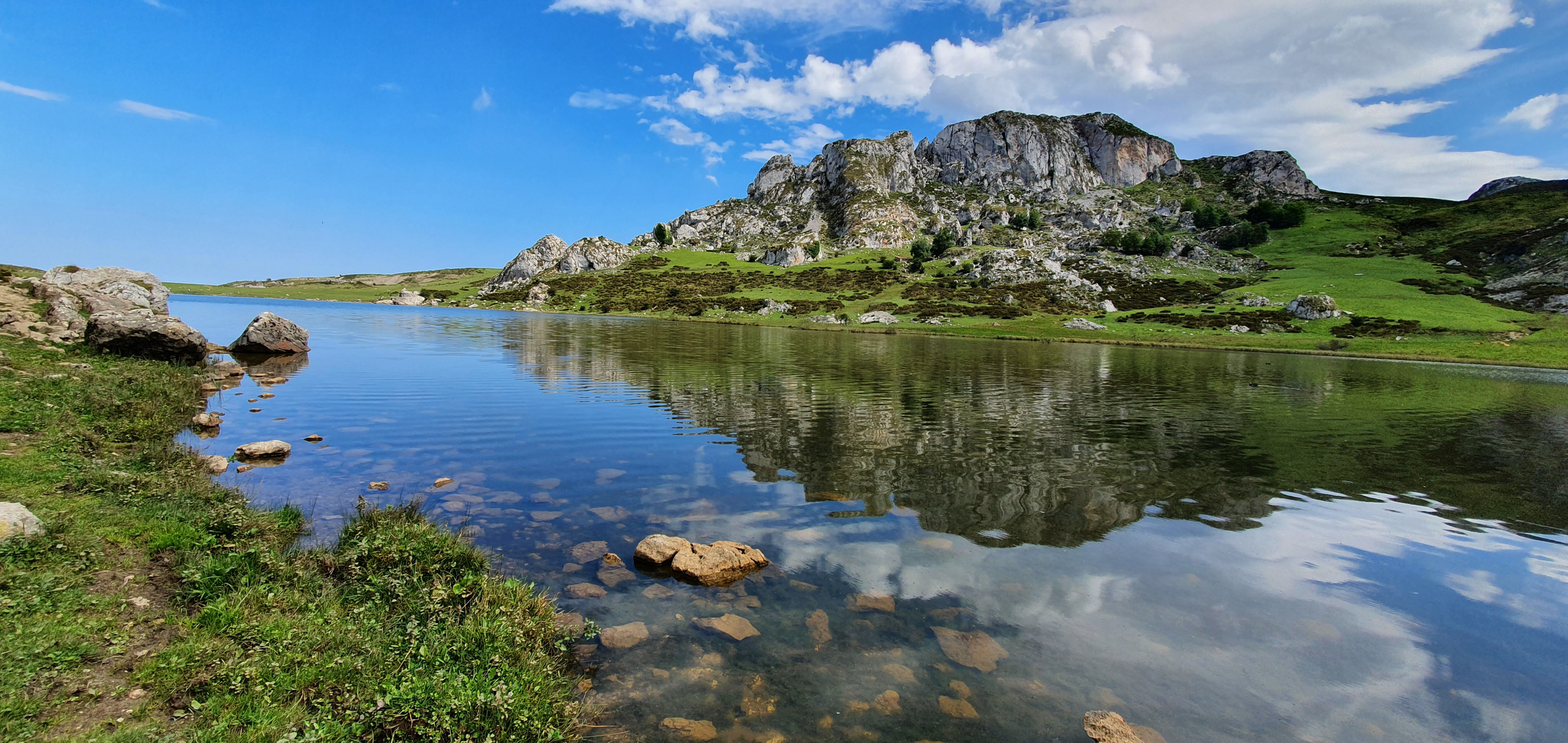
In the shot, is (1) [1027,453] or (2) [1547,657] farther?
(1) [1027,453]

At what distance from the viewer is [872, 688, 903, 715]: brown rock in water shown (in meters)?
8.75

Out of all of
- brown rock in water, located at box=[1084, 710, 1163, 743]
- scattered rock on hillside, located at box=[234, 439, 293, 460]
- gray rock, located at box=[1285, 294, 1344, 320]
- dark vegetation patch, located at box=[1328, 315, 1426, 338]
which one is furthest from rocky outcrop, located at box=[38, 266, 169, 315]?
gray rock, located at box=[1285, 294, 1344, 320]

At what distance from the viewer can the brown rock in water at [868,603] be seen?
1159 cm

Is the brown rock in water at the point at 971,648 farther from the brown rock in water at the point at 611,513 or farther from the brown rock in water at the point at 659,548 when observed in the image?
the brown rock in water at the point at 611,513

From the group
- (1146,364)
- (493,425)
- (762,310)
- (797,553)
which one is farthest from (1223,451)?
(762,310)

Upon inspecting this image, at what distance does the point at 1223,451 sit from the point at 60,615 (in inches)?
1355

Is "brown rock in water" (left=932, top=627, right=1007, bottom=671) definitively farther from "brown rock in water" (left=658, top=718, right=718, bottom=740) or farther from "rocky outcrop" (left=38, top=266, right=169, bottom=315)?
"rocky outcrop" (left=38, top=266, right=169, bottom=315)

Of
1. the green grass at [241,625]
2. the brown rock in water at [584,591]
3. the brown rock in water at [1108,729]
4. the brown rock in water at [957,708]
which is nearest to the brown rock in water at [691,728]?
the green grass at [241,625]

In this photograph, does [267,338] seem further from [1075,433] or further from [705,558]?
[1075,433]

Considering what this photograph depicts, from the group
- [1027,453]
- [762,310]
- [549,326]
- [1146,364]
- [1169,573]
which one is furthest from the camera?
[762,310]

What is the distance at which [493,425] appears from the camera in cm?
2577

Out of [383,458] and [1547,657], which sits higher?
[383,458]

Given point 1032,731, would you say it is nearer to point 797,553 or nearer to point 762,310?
point 797,553

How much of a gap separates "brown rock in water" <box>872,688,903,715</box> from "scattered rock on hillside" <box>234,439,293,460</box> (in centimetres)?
2029
